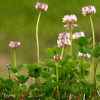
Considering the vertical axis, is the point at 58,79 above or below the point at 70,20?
below

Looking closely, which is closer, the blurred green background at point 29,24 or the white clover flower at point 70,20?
the white clover flower at point 70,20

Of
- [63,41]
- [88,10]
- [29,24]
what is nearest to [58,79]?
[63,41]

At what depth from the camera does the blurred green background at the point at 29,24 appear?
589cm

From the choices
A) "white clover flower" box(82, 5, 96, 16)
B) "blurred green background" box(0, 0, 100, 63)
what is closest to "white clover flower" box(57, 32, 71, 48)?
"white clover flower" box(82, 5, 96, 16)

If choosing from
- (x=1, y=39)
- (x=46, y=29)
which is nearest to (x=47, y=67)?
(x=1, y=39)

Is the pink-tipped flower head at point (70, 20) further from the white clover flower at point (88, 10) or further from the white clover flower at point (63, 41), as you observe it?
the white clover flower at point (63, 41)

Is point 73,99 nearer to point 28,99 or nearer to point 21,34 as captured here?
point 28,99

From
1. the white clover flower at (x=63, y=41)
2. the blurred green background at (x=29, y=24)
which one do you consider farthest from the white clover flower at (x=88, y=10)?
the blurred green background at (x=29, y=24)

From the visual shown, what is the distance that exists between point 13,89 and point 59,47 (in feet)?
1.07

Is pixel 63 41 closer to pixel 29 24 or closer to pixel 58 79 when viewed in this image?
pixel 58 79

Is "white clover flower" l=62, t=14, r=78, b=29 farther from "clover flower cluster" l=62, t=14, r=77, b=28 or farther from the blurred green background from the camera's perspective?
the blurred green background

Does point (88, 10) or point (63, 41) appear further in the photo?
point (88, 10)

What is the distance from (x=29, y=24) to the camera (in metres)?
6.75

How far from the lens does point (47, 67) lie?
249cm
